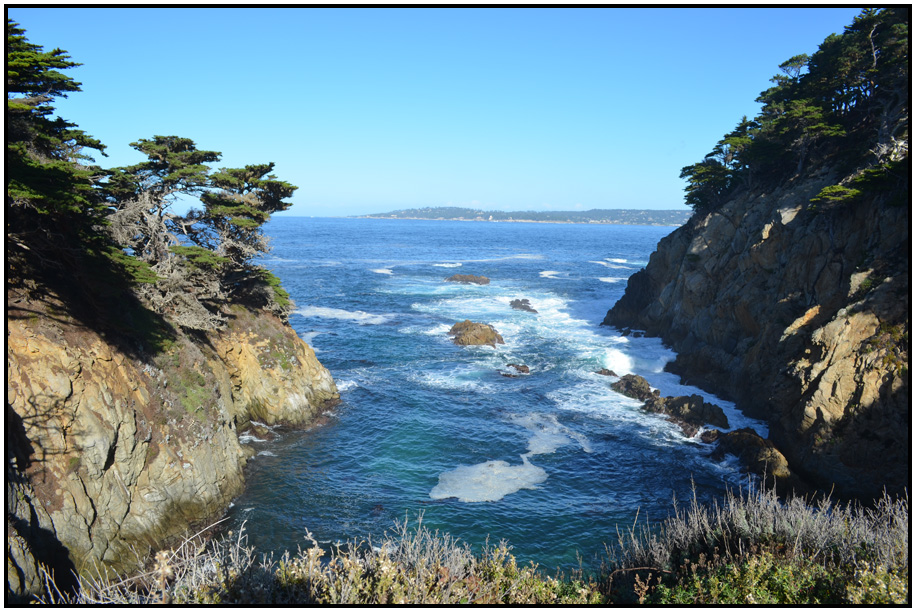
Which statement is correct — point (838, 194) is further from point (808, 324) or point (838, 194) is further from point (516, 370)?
point (516, 370)

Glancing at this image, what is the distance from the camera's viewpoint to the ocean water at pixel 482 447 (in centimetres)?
1742

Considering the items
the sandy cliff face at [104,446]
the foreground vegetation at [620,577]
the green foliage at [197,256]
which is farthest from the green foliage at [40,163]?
the foreground vegetation at [620,577]

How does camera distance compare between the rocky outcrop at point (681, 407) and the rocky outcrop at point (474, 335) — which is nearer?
the rocky outcrop at point (681, 407)

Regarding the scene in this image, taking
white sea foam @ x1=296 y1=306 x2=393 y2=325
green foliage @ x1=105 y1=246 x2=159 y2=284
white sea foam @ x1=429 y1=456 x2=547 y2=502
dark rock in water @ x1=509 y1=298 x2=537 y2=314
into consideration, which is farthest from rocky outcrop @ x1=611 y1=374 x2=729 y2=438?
green foliage @ x1=105 y1=246 x2=159 y2=284

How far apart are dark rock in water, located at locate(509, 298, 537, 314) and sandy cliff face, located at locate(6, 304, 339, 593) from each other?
33.9m

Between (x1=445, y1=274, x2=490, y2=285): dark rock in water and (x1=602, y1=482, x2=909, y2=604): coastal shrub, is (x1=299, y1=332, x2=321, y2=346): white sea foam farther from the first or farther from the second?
(x1=602, y1=482, x2=909, y2=604): coastal shrub

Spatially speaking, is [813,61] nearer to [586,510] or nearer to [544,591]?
[586,510]

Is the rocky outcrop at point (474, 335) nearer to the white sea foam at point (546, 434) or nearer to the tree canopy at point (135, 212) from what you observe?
the white sea foam at point (546, 434)

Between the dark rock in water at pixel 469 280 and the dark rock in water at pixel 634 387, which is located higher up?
the dark rock in water at pixel 469 280

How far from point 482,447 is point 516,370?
10492 millimetres

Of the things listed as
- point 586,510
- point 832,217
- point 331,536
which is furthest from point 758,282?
point 331,536

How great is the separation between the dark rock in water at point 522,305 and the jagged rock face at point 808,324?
14.3m

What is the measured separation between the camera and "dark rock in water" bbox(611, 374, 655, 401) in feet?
93.9

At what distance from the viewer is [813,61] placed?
36844 mm
